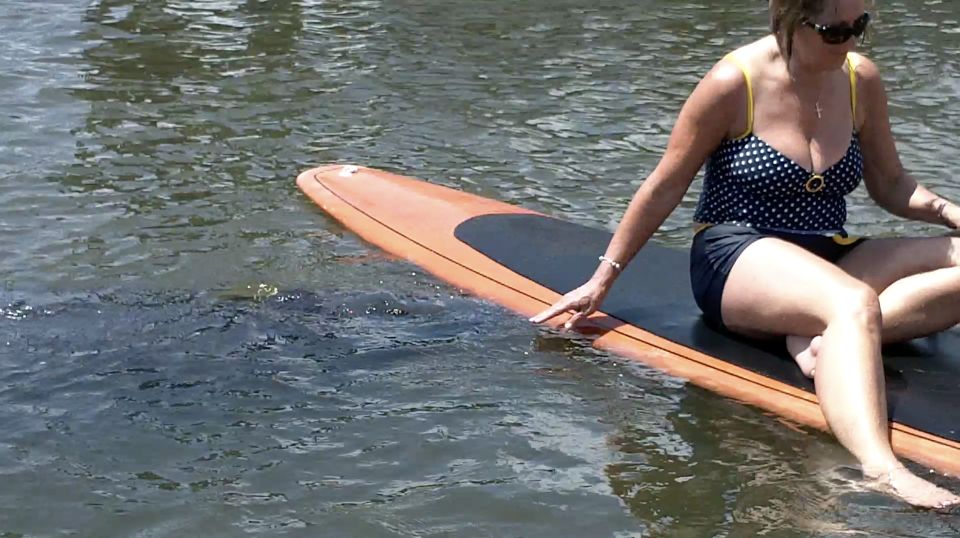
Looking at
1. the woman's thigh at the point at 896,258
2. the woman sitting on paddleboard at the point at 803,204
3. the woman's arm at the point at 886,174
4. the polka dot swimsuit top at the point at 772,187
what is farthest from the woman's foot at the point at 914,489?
the woman's arm at the point at 886,174

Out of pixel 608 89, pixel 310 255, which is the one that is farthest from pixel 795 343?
pixel 608 89

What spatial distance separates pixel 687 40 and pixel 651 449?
6541mm

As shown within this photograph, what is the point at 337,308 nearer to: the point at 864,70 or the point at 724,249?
the point at 724,249

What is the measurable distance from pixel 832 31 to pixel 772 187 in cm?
50

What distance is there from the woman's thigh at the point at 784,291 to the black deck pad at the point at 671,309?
0.45 feet

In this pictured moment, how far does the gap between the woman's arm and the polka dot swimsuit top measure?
0.19ft

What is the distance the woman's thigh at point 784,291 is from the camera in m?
3.81

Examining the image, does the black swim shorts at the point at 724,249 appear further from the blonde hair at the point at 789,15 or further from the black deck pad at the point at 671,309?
the blonde hair at the point at 789,15

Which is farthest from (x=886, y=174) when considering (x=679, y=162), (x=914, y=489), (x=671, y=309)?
(x=914, y=489)

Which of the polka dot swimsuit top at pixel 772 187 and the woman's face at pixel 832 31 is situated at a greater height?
the woman's face at pixel 832 31

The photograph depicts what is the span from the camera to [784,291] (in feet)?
12.9

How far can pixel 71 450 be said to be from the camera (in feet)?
13.3

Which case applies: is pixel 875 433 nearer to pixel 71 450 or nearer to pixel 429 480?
pixel 429 480

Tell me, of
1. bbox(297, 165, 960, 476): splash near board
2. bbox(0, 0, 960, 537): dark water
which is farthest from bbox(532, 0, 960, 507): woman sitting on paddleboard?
bbox(0, 0, 960, 537): dark water
